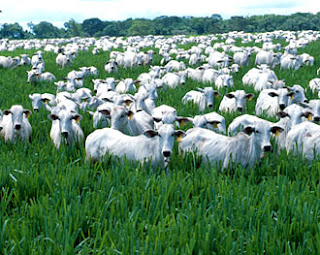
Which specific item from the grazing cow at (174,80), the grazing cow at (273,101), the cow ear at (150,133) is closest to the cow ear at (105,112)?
the cow ear at (150,133)

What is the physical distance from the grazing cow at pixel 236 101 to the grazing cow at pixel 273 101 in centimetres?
33

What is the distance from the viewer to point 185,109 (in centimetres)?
777

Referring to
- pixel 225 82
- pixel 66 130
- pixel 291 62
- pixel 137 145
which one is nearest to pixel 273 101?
pixel 225 82

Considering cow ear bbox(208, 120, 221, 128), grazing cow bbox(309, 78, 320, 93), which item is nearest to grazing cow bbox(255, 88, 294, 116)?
grazing cow bbox(309, 78, 320, 93)

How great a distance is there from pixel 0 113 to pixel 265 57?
12.3m

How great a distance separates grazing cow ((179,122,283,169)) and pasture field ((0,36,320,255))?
183 mm

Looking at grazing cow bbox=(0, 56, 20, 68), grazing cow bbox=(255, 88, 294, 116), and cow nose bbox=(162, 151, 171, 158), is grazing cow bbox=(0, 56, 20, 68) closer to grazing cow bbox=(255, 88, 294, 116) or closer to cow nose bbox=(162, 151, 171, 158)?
grazing cow bbox=(255, 88, 294, 116)

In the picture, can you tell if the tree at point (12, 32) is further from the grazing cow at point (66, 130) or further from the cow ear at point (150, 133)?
the cow ear at point (150, 133)

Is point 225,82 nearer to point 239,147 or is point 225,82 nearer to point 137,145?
point 239,147

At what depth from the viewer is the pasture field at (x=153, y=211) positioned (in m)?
2.75

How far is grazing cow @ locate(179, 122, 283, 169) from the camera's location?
476 centimetres

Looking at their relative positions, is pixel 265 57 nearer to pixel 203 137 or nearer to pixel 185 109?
pixel 185 109

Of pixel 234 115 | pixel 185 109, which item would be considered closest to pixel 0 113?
pixel 185 109

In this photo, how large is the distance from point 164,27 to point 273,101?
56.0 metres
